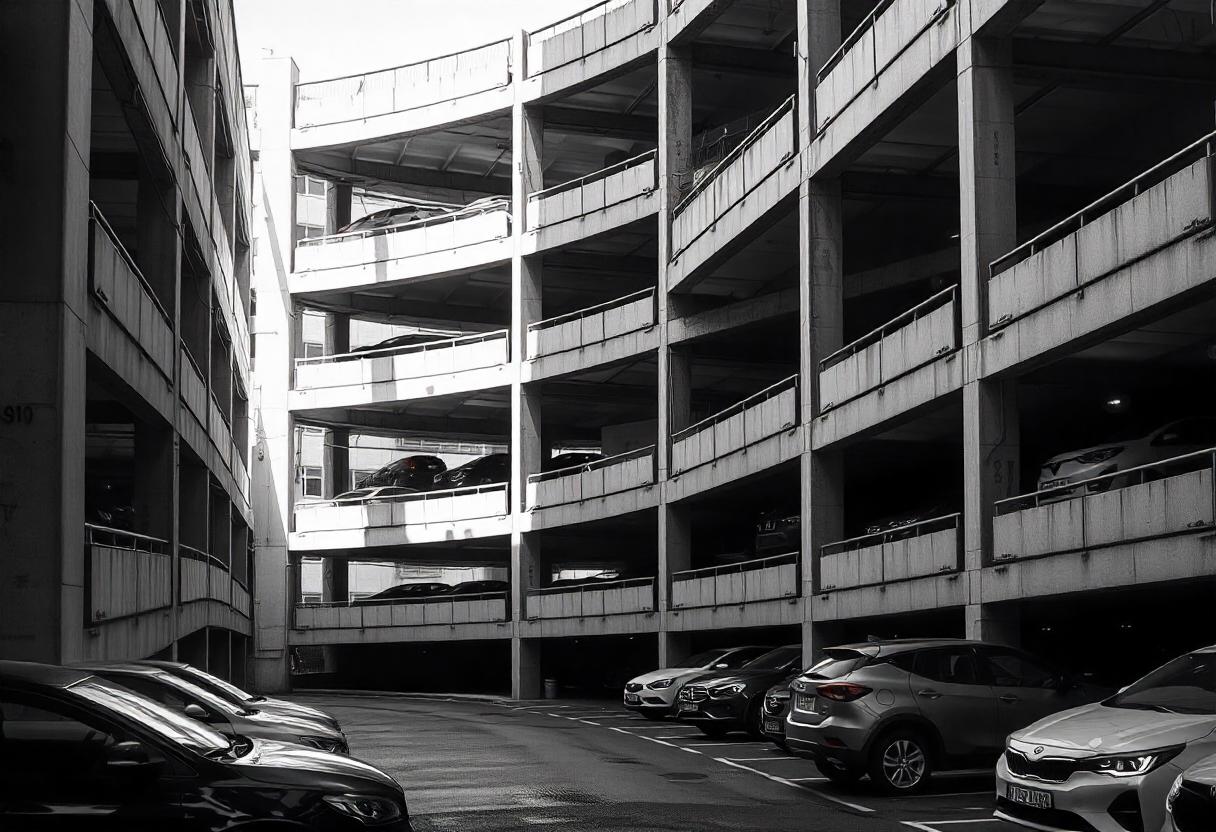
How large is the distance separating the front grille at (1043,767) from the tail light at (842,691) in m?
2.91

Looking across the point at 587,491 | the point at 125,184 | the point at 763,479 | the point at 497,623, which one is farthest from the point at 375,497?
the point at 125,184

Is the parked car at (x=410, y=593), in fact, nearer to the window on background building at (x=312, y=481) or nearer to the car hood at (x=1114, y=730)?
the window on background building at (x=312, y=481)

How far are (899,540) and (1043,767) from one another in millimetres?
11485

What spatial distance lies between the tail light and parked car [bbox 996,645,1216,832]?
2726 mm

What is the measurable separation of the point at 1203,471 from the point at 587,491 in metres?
24.7

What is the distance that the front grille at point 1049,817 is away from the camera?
9758 mm

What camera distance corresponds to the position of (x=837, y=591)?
2409cm

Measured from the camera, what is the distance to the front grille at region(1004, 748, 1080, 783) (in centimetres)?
995

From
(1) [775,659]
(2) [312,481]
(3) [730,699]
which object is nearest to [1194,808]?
(3) [730,699]

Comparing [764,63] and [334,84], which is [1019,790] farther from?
[334,84]

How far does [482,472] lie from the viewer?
44.2 meters

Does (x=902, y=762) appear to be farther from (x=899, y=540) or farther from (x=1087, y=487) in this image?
(x=899, y=540)

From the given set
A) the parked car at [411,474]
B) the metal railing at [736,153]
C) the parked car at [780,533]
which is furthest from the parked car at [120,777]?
the parked car at [411,474]

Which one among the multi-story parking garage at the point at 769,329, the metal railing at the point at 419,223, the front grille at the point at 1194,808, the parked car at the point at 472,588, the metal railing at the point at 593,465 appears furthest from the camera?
the parked car at the point at 472,588
